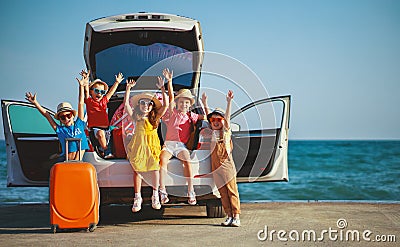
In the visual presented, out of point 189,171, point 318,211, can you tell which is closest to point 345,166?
point 318,211

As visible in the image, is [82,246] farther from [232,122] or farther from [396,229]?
[396,229]

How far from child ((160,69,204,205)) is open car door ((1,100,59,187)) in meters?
1.51

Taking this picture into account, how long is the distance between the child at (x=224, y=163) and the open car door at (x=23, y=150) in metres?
2.02

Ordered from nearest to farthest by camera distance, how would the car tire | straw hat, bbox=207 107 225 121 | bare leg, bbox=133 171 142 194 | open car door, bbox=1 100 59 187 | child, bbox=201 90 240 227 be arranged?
1. bare leg, bbox=133 171 142 194
2. child, bbox=201 90 240 227
3. straw hat, bbox=207 107 225 121
4. open car door, bbox=1 100 59 187
5. the car tire

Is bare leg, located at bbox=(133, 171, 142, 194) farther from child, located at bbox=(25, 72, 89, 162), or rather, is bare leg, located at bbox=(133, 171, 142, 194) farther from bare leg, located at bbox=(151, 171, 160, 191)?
child, located at bbox=(25, 72, 89, 162)

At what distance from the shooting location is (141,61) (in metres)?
8.72

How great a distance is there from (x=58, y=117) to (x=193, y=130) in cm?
160

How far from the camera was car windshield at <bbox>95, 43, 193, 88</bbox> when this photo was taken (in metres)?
8.60

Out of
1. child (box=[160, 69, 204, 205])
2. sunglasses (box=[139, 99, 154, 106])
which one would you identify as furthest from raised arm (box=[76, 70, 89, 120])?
child (box=[160, 69, 204, 205])

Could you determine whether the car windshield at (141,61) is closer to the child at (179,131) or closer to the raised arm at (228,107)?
the child at (179,131)

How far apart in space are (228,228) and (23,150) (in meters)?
2.69

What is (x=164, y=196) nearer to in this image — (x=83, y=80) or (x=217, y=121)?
(x=217, y=121)

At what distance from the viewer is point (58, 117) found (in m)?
7.71

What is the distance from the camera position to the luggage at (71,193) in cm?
694
